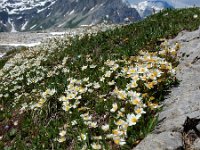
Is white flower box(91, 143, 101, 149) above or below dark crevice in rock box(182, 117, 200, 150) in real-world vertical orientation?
below

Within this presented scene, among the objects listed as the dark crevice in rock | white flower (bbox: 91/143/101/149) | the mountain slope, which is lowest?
the mountain slope

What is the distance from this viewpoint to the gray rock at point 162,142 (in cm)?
562

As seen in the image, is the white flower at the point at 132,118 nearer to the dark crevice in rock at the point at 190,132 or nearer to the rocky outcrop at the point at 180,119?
the rocky outcrop at the point at 180,119

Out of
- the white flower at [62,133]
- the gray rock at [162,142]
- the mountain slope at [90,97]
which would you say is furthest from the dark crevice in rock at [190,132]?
the white flower at [62,133]

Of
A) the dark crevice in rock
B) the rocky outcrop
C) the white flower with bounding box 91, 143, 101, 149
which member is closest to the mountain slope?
the white flower with bounding box 91, 143, 101, 149

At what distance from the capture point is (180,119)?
20.5ft

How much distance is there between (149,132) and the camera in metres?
6.26

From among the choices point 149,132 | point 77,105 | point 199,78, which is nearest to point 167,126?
point 149,132

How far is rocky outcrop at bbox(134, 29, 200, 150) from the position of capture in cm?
575

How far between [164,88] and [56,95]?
109 inches

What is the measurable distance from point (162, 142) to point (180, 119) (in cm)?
71

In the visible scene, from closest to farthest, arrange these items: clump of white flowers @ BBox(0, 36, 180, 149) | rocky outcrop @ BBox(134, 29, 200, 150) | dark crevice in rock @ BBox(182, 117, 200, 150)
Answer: rocky outcrop @ BBox(134, 29, 200, 150) < dark crevice in rock @ BBox(182, 117, 200, 150) < clump of white flowers @ BBox(0, 36, 180, 149)

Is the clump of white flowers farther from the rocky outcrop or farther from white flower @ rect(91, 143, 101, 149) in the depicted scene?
the rocky outcrop

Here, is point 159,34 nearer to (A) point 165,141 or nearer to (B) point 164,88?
(B) point 164,88
